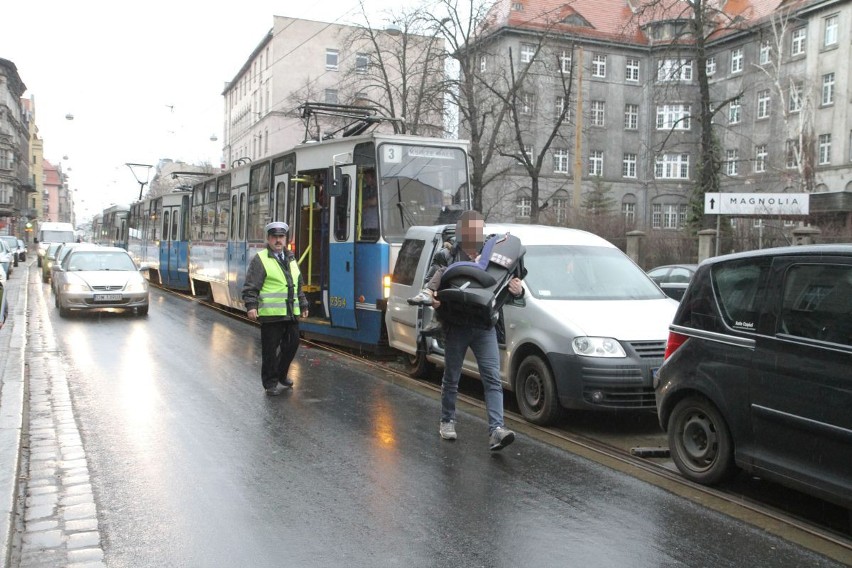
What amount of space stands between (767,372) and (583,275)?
3.49m

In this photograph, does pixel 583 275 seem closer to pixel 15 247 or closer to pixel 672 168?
pixel 15 247

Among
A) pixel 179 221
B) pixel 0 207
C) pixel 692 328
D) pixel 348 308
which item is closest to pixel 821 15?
pixel 179 221

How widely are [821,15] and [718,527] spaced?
48.0 meters

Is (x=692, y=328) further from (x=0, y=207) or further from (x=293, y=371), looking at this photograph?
(x=0, y=207)

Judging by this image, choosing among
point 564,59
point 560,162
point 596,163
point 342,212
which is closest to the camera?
point 342,212

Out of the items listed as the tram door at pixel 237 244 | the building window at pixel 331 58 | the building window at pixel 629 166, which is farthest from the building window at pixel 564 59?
the building window at pixel 331 58

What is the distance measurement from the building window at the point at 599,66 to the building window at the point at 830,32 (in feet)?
47.1

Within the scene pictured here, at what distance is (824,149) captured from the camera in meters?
45.4

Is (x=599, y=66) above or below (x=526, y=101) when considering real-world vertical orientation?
above

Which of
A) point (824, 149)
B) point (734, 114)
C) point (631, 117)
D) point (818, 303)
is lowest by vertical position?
point (818, 303)

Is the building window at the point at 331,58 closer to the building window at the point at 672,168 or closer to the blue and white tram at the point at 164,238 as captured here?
the building window at the point at 672,168

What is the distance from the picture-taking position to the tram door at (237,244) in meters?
17.3

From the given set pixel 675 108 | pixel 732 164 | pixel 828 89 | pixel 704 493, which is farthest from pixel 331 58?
pixel 704 493

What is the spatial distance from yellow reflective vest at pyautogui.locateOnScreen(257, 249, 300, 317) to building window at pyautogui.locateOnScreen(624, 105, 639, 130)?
51366 millimetres
